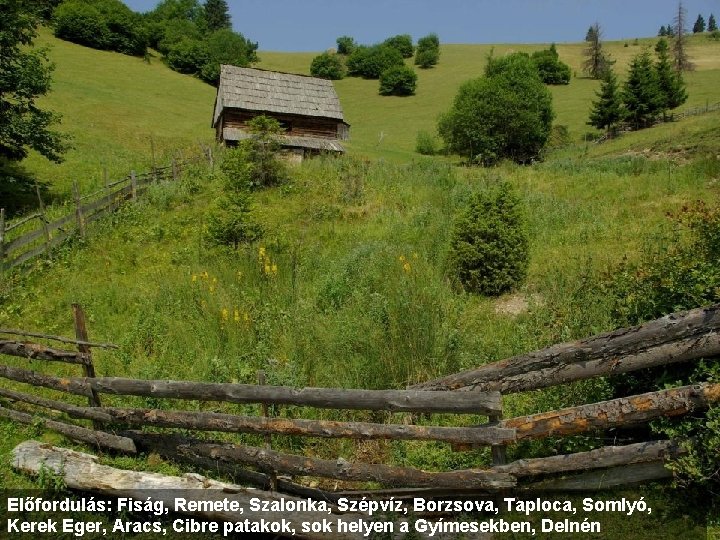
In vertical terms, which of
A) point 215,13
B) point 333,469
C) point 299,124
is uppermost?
point 215,13

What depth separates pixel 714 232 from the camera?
6.59m

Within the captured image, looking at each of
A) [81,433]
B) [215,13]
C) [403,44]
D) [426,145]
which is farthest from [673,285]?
[215,13]

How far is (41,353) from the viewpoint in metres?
6.43

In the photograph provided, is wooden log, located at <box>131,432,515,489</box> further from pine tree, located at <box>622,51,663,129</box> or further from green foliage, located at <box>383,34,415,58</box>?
green foliage, located at <box>383,34,415,58</box>

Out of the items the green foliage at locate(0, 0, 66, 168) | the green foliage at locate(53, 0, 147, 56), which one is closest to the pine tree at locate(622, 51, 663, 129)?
the green foliage at locate(0, 0, 66, 168)

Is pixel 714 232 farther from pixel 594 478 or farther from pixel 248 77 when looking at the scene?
pixel 248 77

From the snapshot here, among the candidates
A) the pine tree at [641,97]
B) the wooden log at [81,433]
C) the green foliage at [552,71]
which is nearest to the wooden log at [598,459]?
Result: the wooden log at [81,433]

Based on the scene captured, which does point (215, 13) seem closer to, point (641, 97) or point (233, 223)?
point (641, 97)

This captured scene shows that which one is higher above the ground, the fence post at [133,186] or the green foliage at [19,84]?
the green foliage at [19,84]

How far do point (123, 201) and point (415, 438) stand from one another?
1535 centimetres

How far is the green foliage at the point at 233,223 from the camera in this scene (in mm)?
12711

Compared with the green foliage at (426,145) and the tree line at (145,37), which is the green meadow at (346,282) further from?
the tree line at (145,37)

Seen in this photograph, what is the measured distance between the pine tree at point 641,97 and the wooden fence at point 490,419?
4715 centimetres

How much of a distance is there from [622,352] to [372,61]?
268ft
